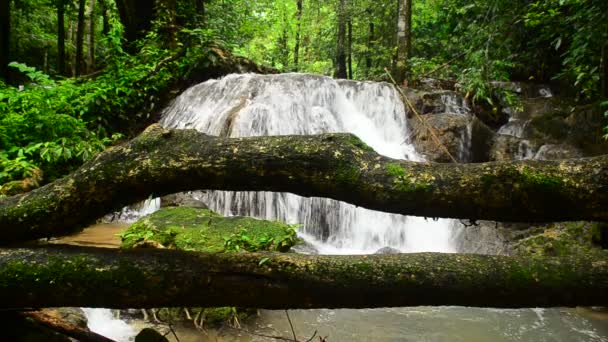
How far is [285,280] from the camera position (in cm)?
239

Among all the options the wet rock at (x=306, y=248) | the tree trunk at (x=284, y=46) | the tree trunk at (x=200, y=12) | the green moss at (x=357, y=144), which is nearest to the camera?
the green moss at (x=357, y=144)

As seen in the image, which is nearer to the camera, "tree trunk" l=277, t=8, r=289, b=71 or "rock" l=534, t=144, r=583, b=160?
"rock" l=534, t=144, r=583, b=160

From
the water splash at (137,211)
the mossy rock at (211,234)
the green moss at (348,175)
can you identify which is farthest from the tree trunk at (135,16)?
the green moss at (348,175)

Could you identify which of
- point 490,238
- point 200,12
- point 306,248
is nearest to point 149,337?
point 306,248

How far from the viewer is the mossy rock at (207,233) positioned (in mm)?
5234

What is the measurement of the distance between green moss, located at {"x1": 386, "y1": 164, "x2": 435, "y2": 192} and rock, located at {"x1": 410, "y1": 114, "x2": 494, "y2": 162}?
786 cm

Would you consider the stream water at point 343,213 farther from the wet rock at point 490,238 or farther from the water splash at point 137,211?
the water splash at point 137,211

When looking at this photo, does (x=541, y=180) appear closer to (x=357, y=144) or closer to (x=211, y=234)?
(x=357, y=144)

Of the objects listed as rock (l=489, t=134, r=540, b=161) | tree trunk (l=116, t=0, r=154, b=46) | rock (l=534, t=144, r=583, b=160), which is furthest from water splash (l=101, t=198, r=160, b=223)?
rock (l=534, t=144, r=583, b=160)

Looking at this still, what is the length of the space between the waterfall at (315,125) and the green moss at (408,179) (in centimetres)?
554

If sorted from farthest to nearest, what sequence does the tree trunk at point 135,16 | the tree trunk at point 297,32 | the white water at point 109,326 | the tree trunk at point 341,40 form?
the tree trunk at point 297,32, the tree trunk at point 341,40, the tree trunk at point 135,16, the white water at point 109,326

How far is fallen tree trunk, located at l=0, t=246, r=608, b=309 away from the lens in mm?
2285

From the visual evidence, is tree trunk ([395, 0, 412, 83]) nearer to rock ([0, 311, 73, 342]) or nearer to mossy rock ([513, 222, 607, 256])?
mossy rock ([513, 222, 607, 256])

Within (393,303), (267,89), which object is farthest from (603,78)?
(267,89)
